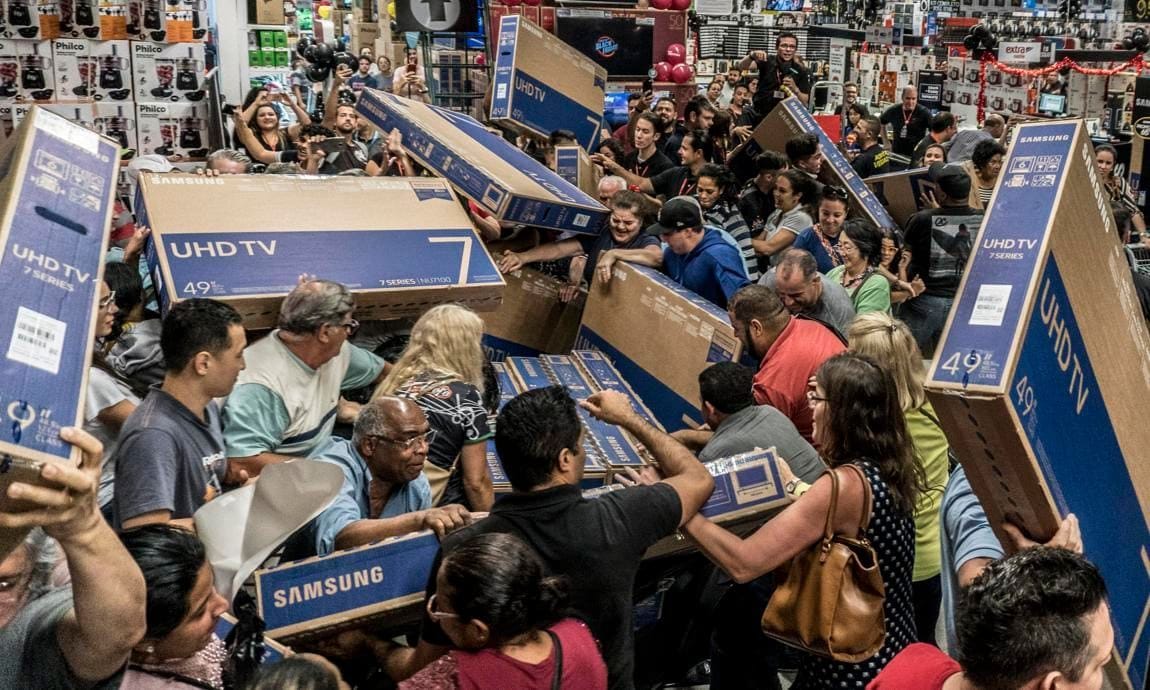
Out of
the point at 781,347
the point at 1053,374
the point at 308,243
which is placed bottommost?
the point at 781,347

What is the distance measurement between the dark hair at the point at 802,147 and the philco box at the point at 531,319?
2.29m

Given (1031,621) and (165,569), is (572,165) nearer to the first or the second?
(165,569)

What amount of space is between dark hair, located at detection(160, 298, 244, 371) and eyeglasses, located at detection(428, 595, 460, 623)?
106cm

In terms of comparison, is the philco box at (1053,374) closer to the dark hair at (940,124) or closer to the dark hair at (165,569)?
the dark hair at (165,569)

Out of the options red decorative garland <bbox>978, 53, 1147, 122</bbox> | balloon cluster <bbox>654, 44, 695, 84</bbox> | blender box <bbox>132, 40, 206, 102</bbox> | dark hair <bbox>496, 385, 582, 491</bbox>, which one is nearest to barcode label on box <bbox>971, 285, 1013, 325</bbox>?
dark hair <bbox>496, 385, 582, 491</bbox>

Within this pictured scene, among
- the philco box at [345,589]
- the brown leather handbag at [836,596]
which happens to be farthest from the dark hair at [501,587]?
the brown leather handbag at [836,596]

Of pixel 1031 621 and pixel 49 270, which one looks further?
A: pixel 1031 621

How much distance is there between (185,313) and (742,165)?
6.22 meters

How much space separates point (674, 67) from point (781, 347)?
899cm

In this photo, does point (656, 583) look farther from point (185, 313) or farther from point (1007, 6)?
point (1007, 6)

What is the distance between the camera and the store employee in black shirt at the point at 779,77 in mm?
10914

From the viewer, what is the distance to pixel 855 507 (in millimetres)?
2594

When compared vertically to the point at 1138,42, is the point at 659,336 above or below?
below

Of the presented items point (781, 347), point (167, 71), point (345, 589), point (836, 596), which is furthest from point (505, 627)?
→ point (167, 71)
